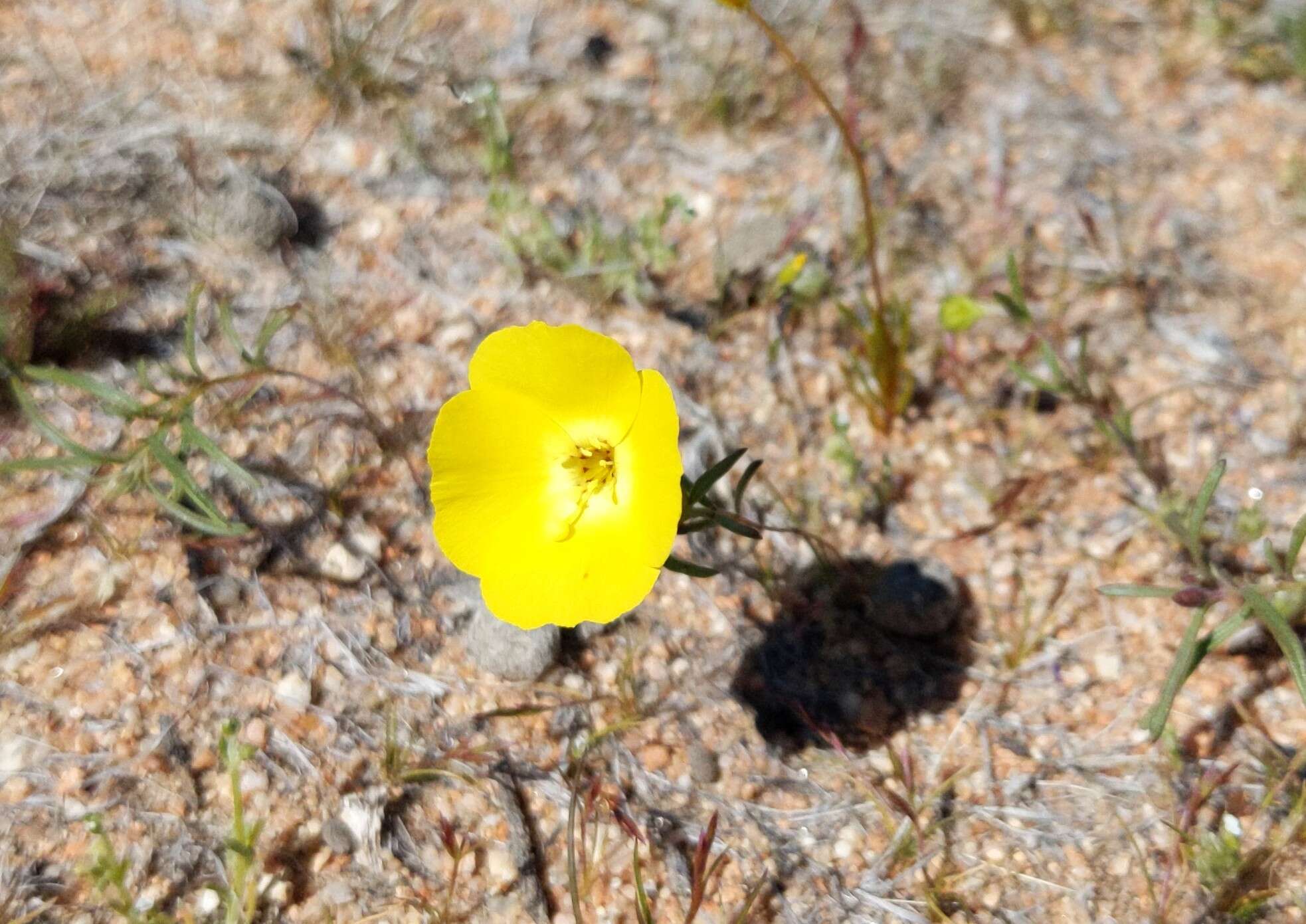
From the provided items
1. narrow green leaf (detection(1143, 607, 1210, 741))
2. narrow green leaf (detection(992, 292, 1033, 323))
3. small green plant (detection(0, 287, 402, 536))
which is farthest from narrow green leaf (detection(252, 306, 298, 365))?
narrow green leaf (detection(1143, 607, 1210, 741))

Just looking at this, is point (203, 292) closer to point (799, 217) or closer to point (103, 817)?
point (103, 817)

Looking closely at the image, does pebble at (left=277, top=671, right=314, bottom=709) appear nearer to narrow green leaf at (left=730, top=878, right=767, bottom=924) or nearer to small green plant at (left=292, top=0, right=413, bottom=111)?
narrow green leaf at (left=730, top=878, right=767, bottom=924)

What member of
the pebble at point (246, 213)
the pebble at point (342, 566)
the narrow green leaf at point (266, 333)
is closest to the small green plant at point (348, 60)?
the pebble at point (246, 213)

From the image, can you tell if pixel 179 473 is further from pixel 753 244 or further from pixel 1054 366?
pixel 1054 366

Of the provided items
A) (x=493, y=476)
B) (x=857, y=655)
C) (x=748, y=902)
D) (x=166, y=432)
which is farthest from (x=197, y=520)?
(x=857, y=655)

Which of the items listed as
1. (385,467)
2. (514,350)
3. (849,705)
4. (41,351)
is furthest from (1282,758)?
(41,351)

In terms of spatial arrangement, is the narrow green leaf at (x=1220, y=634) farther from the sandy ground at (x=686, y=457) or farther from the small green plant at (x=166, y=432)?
the small green plant at (x=166, y=432)

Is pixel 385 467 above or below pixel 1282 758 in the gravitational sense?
above
